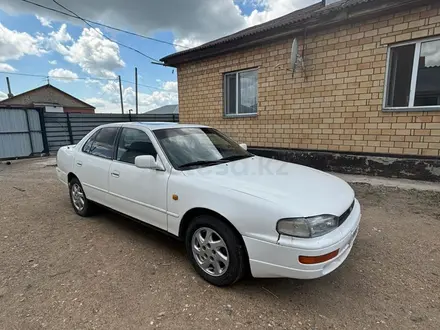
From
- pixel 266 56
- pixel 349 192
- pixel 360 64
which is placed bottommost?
pixel 349 192

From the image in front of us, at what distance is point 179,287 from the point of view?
244 centimetres

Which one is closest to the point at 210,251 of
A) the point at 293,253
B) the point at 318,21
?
the point at 293,253

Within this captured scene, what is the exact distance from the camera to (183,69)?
9328 mm

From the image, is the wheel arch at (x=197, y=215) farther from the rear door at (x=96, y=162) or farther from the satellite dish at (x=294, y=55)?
the satellite dish at (x=294, y=55)

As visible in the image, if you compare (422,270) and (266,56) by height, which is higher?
(266,56)

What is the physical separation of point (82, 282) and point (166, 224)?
96cm

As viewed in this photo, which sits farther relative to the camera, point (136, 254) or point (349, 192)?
point (136, 254)

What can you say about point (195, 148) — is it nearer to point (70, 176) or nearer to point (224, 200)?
point (224, 200)

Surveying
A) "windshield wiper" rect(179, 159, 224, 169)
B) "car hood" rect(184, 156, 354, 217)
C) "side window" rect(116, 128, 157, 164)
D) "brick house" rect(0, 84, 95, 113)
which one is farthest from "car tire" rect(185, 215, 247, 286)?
"brick house" rect(0, 84, 95, 113)

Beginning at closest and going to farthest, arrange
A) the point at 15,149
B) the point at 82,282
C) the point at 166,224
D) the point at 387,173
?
the point at 82,282, the point at 166,224, the point at 387,173, the point at 15,149

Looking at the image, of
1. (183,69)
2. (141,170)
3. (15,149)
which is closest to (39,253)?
(141,170)

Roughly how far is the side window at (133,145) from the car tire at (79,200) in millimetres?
1177

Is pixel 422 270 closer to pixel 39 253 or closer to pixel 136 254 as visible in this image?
pixel 136 254

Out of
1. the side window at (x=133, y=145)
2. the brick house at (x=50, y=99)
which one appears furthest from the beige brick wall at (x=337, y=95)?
the brick house at (x=50, y=99)
